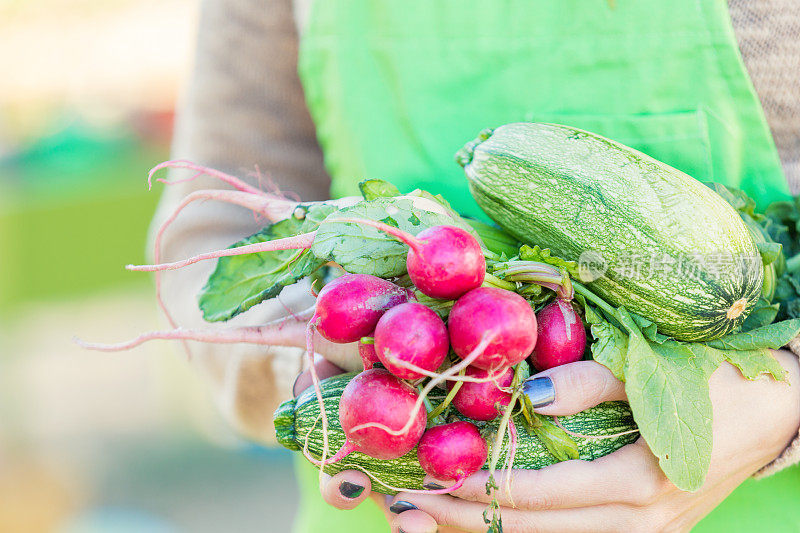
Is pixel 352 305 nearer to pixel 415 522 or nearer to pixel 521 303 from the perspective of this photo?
pixel 521 303

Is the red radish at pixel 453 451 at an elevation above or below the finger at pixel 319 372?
above

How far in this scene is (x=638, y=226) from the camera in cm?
89

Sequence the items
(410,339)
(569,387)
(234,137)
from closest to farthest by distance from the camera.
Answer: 1. (410,339)
2. (569,387)
3. (234,137)

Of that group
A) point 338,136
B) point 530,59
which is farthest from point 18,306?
point 530,59

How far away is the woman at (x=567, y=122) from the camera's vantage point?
90 cm

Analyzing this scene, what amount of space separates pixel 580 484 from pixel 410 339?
13.8 inches

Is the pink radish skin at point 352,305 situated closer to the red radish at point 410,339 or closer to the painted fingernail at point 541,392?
the red radish at point 410,339

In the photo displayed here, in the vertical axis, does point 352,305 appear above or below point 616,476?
above

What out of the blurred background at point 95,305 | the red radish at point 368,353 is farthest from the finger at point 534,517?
the blurred background at point 95,305

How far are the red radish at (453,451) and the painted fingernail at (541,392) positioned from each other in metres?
0.09

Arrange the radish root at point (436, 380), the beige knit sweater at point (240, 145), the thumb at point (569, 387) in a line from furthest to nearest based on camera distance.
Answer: the beige knit sweater at point (240, 145) < the thumb at point (569, 387) < the radish root at point (436, 380)

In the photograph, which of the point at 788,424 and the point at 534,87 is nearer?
the point at 788,424

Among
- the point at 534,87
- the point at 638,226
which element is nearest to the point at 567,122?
the point at 534,87

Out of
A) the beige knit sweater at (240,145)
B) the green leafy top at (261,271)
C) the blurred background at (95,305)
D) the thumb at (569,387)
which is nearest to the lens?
the thumb at (569,387)
